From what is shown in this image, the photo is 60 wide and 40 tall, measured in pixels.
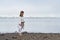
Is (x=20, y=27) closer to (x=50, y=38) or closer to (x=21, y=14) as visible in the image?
(x=21, y=14)

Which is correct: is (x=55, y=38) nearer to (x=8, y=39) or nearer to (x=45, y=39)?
(x=45, y=39)

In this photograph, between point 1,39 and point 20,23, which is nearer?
point 1,39

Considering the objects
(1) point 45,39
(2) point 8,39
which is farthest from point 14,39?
(1) point 45,39

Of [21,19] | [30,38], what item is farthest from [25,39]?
[21,19]

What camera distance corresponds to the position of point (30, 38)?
19641 millimetres

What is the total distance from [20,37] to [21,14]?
4.84ft

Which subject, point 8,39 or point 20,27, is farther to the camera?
point 20,27

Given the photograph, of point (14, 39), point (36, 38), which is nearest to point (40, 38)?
point (36, 38)

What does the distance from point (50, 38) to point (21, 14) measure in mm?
2297

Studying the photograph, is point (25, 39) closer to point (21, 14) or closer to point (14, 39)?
point (14, 39)

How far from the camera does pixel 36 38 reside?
64.3ft

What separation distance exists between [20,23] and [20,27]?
0.95ft

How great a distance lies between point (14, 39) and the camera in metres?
19.2

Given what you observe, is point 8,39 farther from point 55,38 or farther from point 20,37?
point 55,38
